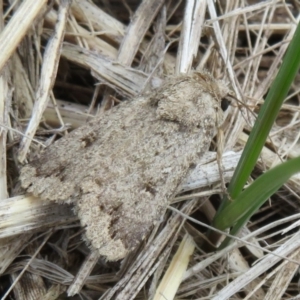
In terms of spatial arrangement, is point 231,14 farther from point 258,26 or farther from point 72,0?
point 72,0

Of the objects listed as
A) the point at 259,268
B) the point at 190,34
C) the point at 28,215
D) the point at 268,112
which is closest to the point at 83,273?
the point at 28,215

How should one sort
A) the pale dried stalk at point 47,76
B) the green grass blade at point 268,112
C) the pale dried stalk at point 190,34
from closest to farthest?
the green grass blade at point 268,112 → the pale dried stalk at point 47,76 → the pale dried stalk at point 190,34

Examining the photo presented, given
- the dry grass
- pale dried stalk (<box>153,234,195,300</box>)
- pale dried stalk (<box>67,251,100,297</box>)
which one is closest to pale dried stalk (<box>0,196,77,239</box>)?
the dry grass

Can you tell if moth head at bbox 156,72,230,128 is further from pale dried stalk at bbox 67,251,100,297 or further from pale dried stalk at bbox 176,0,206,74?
pale dried stalk at bbox 67,251,100,297

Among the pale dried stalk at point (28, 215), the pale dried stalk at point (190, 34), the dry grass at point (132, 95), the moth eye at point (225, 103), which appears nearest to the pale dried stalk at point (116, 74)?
the dry grass at point (132, 95)

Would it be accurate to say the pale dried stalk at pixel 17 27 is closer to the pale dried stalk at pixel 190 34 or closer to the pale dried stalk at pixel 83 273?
the pale dried stalk at pixel 190 34

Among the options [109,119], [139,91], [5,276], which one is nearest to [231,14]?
[139,91]

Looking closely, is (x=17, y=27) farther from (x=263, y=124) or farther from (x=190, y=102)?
(x=263, y=124)
